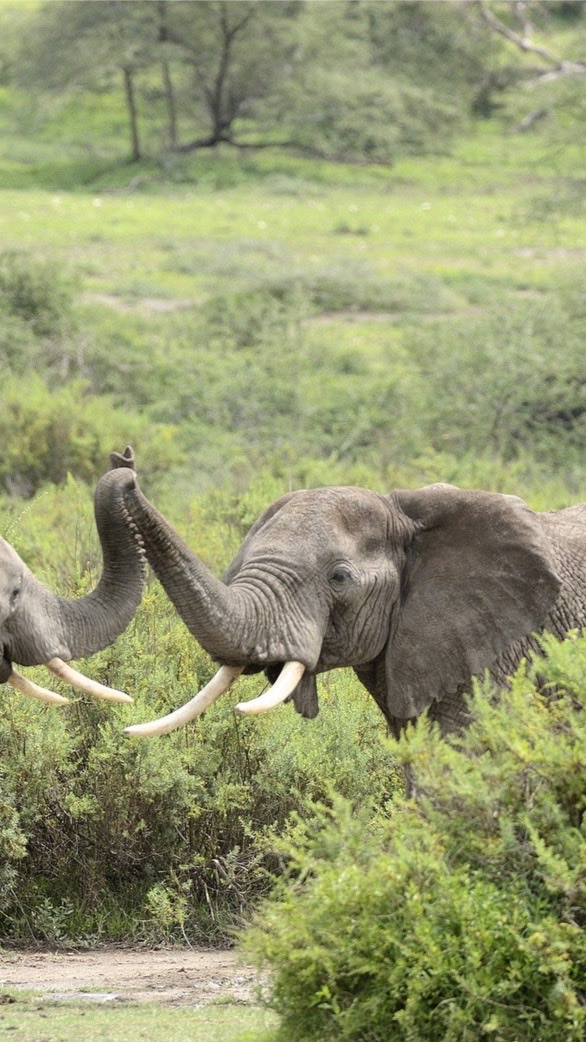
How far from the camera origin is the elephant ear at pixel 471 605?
6141 millimetres

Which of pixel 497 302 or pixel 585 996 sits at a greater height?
pixel 585 996

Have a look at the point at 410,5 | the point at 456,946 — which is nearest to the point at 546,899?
the point at 456,946

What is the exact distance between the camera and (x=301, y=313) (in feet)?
68.6

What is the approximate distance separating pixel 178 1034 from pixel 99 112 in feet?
125

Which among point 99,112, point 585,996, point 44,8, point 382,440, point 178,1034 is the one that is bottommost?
point 99,112

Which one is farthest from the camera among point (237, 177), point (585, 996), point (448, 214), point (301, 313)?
point (237, 177)

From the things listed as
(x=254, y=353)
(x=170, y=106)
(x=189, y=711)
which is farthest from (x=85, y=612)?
(x=170, y=106)

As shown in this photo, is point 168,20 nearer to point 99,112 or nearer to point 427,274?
point 99,112

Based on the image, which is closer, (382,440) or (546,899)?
(546,899)

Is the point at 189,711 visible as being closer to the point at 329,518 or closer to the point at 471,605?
the point at 329,518

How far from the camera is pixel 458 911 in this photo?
478 centimetres

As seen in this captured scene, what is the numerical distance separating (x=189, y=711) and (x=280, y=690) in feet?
0.96

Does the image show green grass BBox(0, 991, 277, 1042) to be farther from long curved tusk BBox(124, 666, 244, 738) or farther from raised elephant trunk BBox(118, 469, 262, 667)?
raised elephant trunk BBox(118, 469, 262, 667)

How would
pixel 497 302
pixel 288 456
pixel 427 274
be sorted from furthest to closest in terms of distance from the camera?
pixel 427 274 < pixel 497 302 < pixel 288 456
